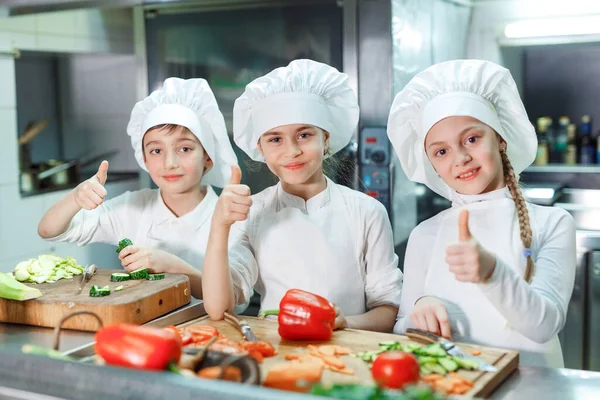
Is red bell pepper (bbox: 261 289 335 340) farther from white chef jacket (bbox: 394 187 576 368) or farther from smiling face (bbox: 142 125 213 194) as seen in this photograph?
smiling face (bbox: 142 125 213 194)

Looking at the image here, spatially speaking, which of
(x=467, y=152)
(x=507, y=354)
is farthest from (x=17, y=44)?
(x=507, y=354)

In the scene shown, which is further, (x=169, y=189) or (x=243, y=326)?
(x=169, y=189)

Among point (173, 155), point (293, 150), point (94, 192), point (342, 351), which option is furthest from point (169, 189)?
point (342, 351)

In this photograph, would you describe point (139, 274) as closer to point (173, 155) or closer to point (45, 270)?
→ point (45, 270)

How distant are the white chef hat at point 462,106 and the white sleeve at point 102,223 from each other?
820mm

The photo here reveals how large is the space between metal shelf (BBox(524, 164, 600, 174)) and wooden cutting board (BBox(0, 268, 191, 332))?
171cm

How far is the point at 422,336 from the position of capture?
1.16 meters

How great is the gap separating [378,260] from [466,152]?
349mm

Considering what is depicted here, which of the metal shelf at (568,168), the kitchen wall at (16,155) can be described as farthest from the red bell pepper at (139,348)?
the metal shelf at (568,168)

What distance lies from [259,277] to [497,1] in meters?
1.66

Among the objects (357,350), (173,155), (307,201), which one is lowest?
(357,350)

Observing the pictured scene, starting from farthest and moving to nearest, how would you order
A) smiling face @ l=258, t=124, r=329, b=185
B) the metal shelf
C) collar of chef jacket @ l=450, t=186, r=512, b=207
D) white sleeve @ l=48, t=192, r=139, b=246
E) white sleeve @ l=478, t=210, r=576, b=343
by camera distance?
the metal shelf, white sleeve @ l=48, t=192, r=139, b=246, smiling face @ l=258, t=124, r=329, b=185, collar of chef jacket @ l=450, t=186, r=512, b=207, white sleeve @ l=478, t=210, r=576, b=343

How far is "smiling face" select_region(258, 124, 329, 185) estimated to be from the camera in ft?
4.74

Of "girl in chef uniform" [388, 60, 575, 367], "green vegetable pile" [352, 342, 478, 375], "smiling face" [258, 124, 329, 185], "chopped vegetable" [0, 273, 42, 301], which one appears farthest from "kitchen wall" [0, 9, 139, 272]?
"green vegetable pile" [352, 342, 478, 375]
